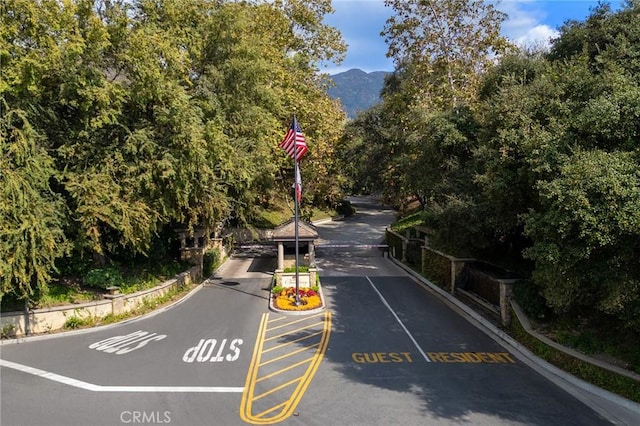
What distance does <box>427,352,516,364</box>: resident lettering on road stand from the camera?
13.6 metres

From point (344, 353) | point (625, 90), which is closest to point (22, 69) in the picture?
point (344, 353)

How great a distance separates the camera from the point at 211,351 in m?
14.1

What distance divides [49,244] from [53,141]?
459 cm

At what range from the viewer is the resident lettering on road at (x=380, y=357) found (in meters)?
13.4

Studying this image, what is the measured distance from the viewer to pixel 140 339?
15.4 m

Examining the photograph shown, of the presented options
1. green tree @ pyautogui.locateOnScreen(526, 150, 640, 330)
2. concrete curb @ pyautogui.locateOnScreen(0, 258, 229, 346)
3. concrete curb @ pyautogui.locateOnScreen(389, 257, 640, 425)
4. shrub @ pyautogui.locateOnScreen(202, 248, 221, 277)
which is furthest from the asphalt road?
shrub @ pyautogui.locateOnScreen(202, 248, 221, 277)

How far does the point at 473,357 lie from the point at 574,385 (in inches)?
113

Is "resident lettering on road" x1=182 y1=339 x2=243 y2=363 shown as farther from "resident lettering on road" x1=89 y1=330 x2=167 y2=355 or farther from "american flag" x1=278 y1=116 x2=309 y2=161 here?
"american flag" x1=278 y1=116 x2=309 y2=161

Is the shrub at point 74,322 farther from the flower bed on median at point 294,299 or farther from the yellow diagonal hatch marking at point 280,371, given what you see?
the flower bed on median at point 294,299

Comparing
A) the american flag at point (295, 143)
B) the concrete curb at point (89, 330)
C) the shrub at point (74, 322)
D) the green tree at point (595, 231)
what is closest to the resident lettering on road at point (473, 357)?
the green tree at point (595, 231)

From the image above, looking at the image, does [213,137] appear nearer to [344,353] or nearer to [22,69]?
[22,69]

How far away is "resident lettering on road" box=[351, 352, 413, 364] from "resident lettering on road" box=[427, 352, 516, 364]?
778 millimetres

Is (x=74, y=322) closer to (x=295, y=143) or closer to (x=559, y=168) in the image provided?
(x=295, y=143)

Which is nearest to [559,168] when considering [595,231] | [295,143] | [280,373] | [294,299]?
[595,231]
